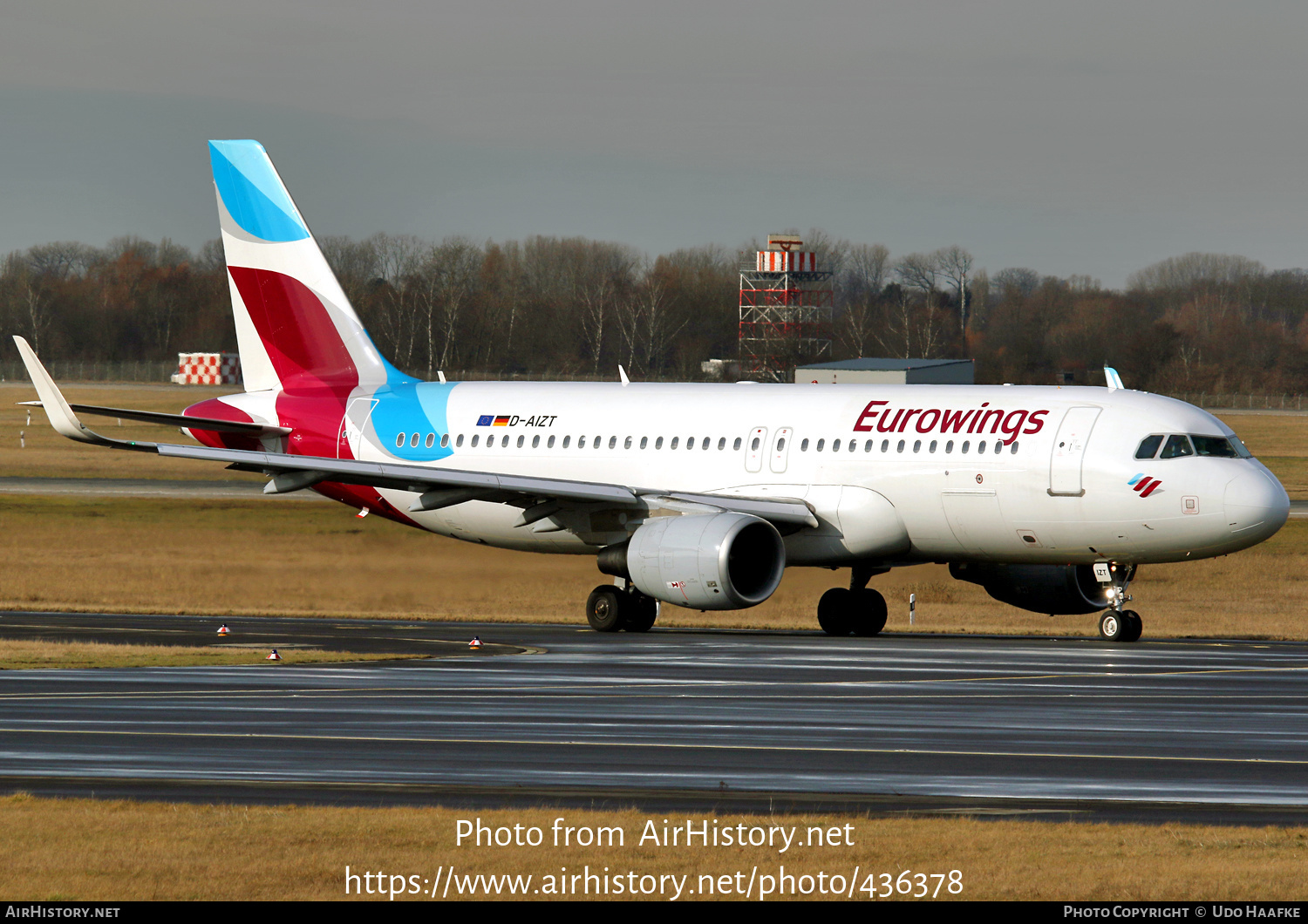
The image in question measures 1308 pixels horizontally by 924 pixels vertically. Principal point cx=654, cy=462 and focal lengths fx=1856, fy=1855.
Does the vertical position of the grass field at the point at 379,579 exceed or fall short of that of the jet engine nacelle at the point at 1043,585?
it falls short

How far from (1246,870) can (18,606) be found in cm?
3239

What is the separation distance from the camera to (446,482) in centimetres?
3316

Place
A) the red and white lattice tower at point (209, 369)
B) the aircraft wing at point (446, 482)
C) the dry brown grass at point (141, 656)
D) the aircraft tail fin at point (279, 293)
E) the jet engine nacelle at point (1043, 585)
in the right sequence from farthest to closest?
the red and white lattice tower at point (209, 369)
the aircraft tail fin at point (279, 293)
the jet engine nacelle at point (1043, 585)
the aircraft wing at point (446, 482)
the dry brown grass at point (141, 656)

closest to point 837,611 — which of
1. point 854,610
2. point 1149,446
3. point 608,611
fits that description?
point 854,610

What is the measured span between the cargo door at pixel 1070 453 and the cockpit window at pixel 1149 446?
2.86 feet

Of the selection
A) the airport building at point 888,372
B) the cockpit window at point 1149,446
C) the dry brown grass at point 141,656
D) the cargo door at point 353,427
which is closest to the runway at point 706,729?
the dry brown grass at point 141,656

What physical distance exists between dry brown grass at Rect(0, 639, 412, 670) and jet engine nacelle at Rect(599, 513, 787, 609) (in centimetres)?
466

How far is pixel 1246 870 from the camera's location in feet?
40.2

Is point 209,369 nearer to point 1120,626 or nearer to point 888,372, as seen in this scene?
point 888,372

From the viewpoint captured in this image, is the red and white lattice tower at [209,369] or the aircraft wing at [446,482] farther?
the red and white lattice tower at [209,369]

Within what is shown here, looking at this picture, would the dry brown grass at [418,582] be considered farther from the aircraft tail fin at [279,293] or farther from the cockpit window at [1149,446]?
the cockpit window at [1149,446]

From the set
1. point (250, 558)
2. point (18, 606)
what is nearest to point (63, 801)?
point (18, 606)

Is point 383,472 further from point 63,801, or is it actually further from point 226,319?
point 226,319

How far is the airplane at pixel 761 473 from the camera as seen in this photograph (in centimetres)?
3080
